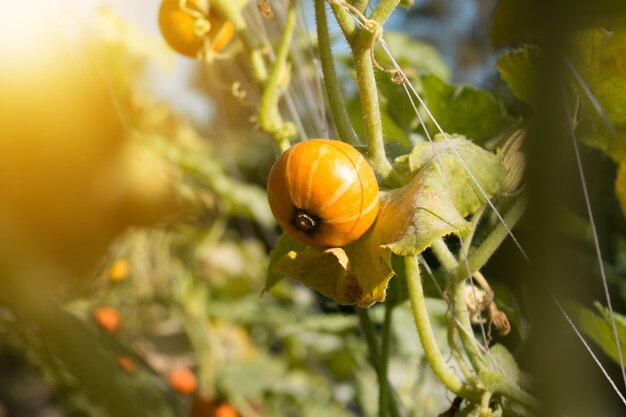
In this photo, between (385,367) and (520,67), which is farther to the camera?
(385,367)

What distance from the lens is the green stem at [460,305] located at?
1.41 ft

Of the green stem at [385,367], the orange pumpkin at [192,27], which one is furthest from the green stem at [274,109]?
the green stem at [385,367]

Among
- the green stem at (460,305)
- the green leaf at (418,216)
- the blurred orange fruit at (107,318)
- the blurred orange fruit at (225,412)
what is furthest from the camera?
the blurred orange fruit at (107,318)

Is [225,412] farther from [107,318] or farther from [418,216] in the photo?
[418,216]

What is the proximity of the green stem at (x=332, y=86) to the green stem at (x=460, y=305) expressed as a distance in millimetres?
82

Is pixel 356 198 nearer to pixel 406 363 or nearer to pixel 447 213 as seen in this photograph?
pixel 447 213

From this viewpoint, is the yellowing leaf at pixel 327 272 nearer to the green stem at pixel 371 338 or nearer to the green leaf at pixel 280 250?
the green leaf at pixel 280 250

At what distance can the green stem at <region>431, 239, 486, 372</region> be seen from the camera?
1.41ft

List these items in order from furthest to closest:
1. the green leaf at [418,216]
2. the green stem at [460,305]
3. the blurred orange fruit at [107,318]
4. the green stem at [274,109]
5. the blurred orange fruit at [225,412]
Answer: the blurred orange fruit at [107,318]
the blurred orange fruit at [225,412]
the green stem at [274,109]
the green stem at [460,305]
the green leaf at [418,216]

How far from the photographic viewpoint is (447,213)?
0.34 metres

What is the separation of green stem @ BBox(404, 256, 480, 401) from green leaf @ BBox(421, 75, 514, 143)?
19 cm

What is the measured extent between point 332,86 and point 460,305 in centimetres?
15

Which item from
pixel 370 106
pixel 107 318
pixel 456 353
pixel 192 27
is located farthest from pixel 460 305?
pixel 107 318

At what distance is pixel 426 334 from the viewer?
0.40 meters
